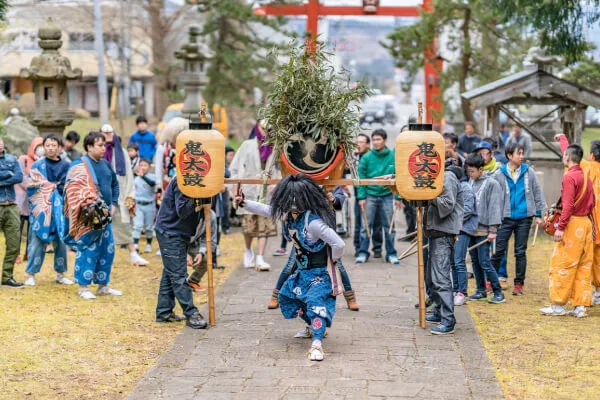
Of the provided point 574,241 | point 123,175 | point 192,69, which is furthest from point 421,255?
point 192,69

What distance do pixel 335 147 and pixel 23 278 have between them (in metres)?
4.90

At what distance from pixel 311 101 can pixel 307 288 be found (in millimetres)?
1999

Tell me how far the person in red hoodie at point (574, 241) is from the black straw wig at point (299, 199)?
276cm

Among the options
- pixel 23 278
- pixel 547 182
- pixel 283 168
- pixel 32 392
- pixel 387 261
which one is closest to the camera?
pixel 32 392

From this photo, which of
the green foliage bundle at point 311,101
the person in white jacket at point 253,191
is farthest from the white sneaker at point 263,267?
the green foliage bundle at point 311,101

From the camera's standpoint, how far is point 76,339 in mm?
8211

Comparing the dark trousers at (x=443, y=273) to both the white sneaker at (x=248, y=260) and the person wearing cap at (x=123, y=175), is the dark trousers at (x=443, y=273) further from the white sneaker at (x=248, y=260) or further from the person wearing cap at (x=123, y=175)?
the person wearing cap at (x=123, y=175)

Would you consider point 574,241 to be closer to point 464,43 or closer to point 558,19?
point 558,19

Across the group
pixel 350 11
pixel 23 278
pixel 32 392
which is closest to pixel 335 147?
pixel 32 392

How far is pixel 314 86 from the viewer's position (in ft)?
28.2

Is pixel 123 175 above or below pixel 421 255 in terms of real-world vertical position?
above

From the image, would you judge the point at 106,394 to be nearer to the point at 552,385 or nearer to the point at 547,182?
the point at 552,385

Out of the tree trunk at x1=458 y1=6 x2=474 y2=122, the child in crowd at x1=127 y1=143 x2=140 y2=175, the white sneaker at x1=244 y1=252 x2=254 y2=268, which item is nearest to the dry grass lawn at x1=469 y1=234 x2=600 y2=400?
the white sneaker at x1=244 y1=252 x2=254 y2=268

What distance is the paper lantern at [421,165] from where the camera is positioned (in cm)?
827
